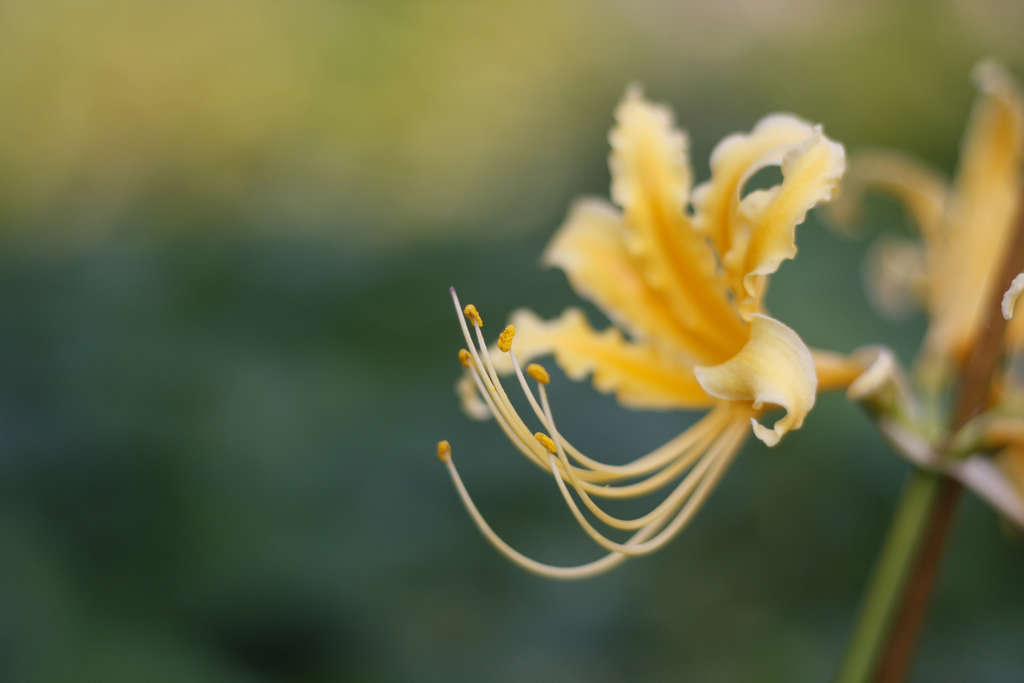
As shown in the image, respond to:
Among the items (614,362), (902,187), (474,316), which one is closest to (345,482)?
(614,362)

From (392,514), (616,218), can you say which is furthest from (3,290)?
(616,218)

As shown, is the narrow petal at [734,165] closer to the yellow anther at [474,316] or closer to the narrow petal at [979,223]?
the yellow anther at [474,316]

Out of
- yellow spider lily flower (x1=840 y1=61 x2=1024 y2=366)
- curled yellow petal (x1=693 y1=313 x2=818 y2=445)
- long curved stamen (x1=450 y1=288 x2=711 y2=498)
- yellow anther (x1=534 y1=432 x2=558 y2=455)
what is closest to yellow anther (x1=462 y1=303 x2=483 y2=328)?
long curved stamen (x1=450 y1=288 x2=711 y2=498)

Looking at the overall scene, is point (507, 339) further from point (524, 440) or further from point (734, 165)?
point (734, 165)

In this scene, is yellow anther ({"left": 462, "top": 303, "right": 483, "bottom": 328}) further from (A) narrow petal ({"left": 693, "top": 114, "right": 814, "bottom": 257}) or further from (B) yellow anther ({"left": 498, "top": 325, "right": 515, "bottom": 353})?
(A) narrow petal ({"left": 693, "top": 114, "right": 814, "bottom": 257})

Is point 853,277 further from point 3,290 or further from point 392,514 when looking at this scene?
point 3,290

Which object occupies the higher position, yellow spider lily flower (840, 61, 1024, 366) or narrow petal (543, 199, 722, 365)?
yellow spider lily flower (840, 61, 1024, 366)
